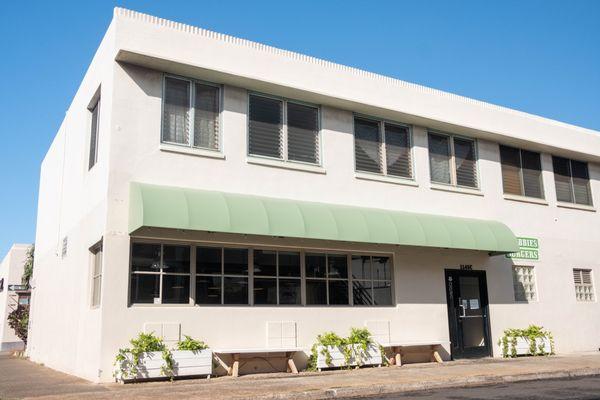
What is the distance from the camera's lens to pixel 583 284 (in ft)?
64.7

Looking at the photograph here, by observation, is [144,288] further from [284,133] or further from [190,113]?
[284,133]

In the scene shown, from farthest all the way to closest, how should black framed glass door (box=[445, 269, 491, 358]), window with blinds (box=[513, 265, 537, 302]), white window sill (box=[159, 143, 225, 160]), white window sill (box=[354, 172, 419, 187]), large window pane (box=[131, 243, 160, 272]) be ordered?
window with blinds (box=[513, 265, 537, 302]) < black framed glass door (box=[445, 269, 491, 358]) < white window sill (box=[354, 172, 419, 187]) < white window sill (box=[159, 143, 225, 160]) < large window pane (box=[131, 243, 160, 272])

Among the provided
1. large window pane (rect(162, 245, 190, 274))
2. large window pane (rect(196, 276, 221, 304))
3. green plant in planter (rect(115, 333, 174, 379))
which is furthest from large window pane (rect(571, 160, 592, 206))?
green plant in planter (rect(115, 333, 174, 379))

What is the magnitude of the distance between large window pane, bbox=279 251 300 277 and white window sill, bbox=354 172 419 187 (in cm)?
283

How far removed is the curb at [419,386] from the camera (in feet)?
31.3

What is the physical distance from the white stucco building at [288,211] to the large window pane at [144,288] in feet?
0.13

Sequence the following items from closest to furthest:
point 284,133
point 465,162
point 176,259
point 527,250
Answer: point 176,259, point 284,133, point 465,162, point 527,250

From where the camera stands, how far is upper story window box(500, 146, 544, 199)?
18.9m

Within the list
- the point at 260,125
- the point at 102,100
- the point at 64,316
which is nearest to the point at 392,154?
the point at 260,125

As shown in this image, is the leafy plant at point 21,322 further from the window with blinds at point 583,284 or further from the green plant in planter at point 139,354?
the window with blinds at point 583,284

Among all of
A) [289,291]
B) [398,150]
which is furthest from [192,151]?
[398,150]

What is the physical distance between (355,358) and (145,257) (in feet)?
17.7

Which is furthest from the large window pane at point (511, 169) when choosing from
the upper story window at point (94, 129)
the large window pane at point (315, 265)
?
the upper story window at point (94, 129)

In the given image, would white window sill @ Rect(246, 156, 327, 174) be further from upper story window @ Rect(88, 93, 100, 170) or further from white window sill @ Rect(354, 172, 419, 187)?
upper story window @ Rect(88, 93, 100, 170)
